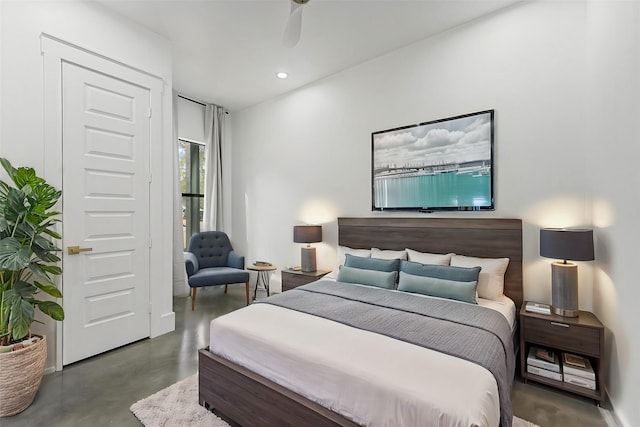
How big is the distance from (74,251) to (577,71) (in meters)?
4.66

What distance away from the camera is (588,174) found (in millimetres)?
2494

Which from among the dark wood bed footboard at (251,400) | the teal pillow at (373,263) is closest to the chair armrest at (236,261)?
the teal pillow at (373,263)

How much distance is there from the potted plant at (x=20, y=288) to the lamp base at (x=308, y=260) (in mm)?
2538

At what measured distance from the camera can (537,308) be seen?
2.51 metres

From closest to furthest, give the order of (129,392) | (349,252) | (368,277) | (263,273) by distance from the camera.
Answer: (129,392) < (368,277) < (349,252) < (263,273)

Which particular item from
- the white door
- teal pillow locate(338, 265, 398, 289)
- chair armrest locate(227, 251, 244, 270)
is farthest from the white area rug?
chair armrest locate(227, 251, 244, 270)

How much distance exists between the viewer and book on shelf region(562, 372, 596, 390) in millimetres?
2123

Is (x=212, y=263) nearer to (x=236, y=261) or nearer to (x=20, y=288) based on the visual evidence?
(x=236, y=261)

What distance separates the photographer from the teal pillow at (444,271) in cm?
259

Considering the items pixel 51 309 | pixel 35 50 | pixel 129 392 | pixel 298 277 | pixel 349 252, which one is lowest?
pixel 129 392

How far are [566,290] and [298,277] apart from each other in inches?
108

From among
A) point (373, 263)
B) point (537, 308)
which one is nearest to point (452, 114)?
point (373, 263)

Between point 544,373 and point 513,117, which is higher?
point 513,117

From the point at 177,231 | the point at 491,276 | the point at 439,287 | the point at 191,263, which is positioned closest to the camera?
the point at 439,287
